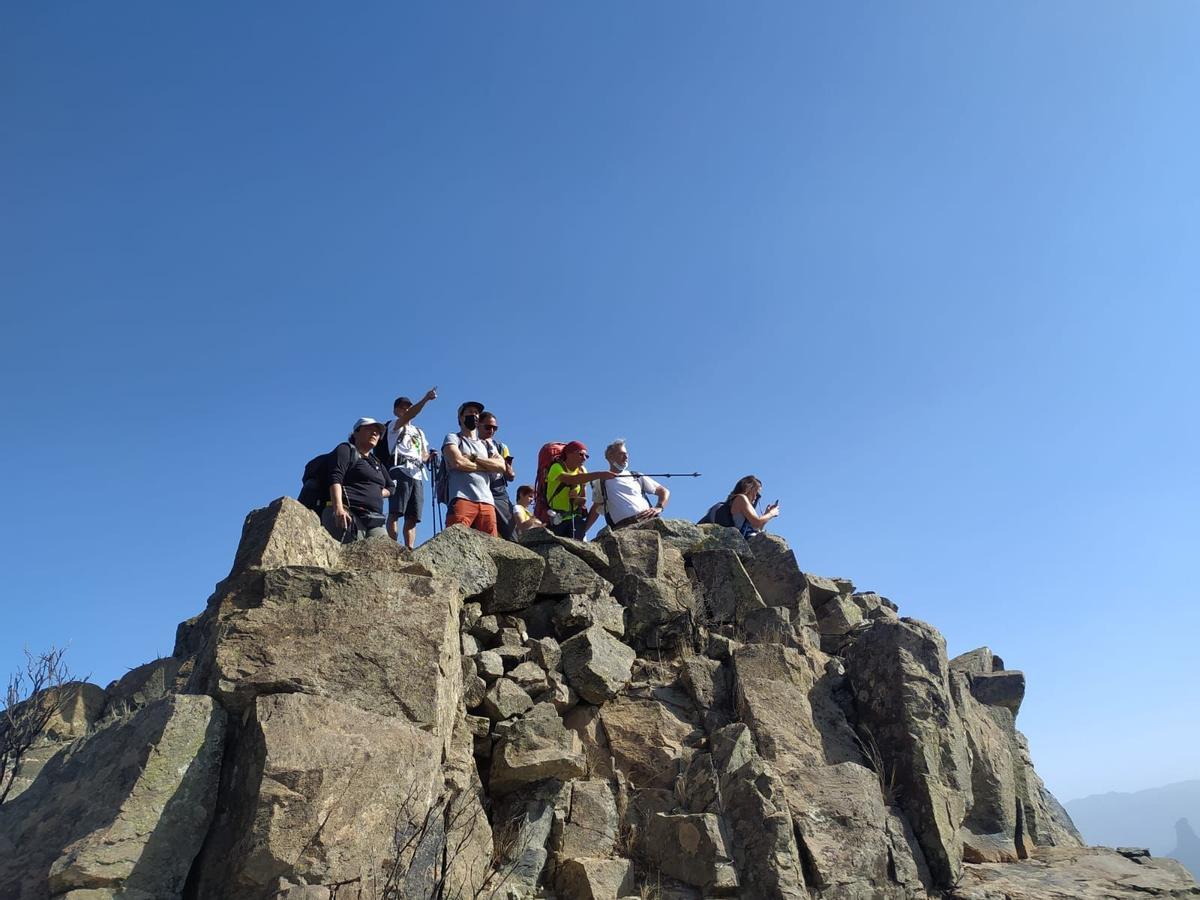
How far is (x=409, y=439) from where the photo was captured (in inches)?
407

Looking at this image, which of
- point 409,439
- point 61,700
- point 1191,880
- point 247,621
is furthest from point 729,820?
point 61,700

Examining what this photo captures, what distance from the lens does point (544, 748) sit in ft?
22.6

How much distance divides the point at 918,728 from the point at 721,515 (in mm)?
4367

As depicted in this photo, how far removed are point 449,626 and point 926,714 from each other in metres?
4.80

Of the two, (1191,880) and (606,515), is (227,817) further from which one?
(1191,880)

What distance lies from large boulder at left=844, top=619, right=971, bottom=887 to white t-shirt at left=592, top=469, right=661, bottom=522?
3.47m

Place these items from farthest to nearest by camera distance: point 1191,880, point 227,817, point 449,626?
point 1191,880, point 449,626, point 227,817

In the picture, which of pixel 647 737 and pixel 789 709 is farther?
pixel 789 709

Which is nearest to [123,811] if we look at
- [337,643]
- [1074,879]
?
[337,643]

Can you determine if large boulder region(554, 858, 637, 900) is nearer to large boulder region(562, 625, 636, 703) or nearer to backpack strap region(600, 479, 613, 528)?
large boulder region(562, 625, 636, 703)

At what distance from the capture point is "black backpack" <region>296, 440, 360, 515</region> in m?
8.38

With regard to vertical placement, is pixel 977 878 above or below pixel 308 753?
below

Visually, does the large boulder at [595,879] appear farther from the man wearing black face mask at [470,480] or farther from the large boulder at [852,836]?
the man wearing black face mask at [470,480]

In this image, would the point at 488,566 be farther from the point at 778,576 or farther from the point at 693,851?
the point at 778,576
